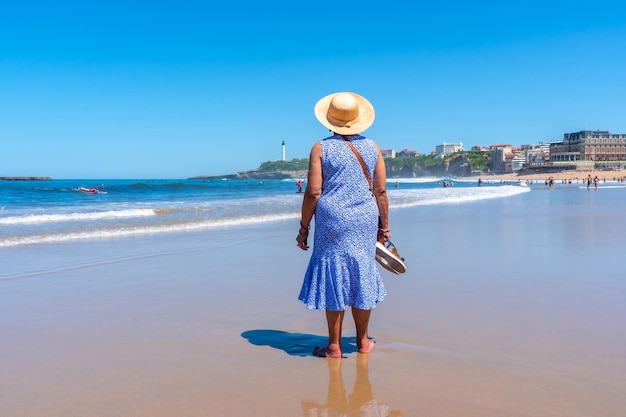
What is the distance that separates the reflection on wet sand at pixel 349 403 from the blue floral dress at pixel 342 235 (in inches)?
20.2

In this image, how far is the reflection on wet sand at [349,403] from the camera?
9.02 ft

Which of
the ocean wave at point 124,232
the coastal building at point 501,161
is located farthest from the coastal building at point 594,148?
the ocean wave at point 124,232

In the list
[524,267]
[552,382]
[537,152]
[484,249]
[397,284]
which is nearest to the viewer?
[552,382]

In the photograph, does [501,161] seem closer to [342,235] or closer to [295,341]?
[295,341]

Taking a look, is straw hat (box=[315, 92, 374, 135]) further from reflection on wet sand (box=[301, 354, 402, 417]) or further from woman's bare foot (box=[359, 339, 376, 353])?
reflection on wet sand (box=[301, 354, 402, 417])

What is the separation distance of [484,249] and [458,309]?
4.06 metres

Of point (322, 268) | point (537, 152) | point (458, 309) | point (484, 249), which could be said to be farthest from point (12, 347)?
point (537, 152)

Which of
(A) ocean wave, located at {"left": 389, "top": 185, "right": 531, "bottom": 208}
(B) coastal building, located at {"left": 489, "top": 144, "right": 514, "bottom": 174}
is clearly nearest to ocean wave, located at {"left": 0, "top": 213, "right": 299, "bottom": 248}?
(A) ocean wave, located at {"left": 389, "top": 185, "right": 531, "bottom": 208}

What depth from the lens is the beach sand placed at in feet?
9.43

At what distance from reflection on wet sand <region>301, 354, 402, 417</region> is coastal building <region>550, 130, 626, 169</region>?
456 feet

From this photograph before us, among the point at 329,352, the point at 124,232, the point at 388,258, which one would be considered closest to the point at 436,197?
the point at 124,232

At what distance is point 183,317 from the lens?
4.69 metres

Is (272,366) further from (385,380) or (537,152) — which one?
(537,152)

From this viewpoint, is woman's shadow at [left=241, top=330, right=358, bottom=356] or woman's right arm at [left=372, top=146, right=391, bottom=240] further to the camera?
woman's shadow at [left=241, top=330, right=358, bottom=356]
